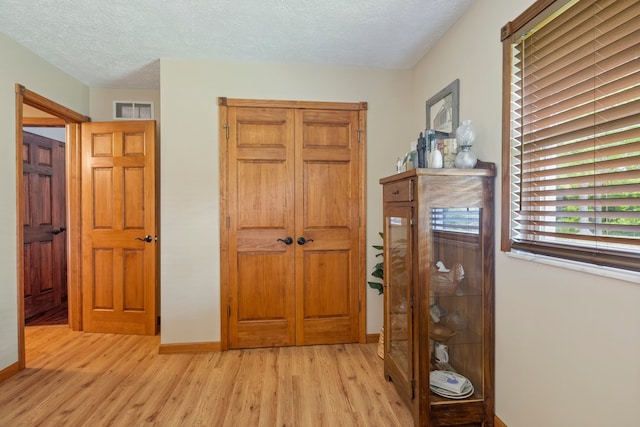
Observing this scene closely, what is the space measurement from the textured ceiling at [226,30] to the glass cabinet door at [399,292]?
52.3 inches

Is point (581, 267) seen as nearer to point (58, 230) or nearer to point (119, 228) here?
point (119, 228)

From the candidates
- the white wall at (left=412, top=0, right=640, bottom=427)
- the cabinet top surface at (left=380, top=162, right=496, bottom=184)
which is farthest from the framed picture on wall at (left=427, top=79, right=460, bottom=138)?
the cabinet top surface at (left=380, top=162, right=496, bottom=184)

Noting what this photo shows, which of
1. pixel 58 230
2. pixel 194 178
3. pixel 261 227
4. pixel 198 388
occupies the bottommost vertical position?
pixel 198 388

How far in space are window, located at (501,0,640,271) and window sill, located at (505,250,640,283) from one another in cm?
2

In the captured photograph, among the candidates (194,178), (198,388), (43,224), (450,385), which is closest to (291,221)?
(194,178)

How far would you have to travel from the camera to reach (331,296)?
3018 millimetres

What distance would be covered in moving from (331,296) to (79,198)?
274cm

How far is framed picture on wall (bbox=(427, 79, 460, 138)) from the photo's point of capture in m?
2.26

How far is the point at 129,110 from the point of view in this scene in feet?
11.4

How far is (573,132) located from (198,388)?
2625 millimetres

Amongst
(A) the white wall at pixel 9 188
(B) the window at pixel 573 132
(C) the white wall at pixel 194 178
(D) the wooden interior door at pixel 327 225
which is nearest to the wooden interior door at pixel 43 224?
(A) the white wall at pixel 9 188

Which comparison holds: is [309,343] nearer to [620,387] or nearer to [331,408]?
[331,408]

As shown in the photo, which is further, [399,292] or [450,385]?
[399,292]

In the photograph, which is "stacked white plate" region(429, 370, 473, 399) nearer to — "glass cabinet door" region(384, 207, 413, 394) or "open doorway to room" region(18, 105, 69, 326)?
"glass cabinet door" region(384, 207, 413, 394)
